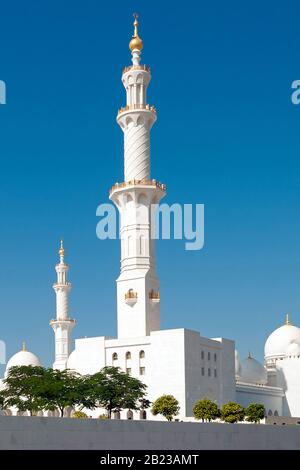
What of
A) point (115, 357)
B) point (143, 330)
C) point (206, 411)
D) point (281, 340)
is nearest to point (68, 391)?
point (206, 411)

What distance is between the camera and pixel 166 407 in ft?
173

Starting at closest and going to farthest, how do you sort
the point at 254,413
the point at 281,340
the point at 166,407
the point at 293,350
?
1. the point at 166,407
2. the point at 254,413
3. the point at 293,350
4. the point at 281,340

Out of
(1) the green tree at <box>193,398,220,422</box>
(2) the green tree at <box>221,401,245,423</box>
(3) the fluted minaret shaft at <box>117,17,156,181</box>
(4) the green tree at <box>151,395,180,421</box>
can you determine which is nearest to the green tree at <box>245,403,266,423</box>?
(1) the green tree at <box>193,398,220,422</box>

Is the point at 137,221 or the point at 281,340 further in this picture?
the point at 281,340

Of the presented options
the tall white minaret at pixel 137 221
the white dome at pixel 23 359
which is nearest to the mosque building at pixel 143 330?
the tall white minaret at pixel 137 221

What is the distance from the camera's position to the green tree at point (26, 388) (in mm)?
51594

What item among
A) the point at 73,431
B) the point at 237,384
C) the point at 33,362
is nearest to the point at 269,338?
the point at 237,384

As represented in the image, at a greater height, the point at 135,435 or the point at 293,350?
the point at 293,350

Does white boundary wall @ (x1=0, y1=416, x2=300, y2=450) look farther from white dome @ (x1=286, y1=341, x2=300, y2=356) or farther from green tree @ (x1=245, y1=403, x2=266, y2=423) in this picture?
white dome @ (x1=286, y1=341, x2=300, y2=356)

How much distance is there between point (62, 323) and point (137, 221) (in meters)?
22.8

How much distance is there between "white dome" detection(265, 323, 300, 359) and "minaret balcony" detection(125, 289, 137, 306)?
933 inches

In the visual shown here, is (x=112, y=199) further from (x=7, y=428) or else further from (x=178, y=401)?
(x=7, y=428)

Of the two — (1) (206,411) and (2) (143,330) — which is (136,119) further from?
(1) (206,411)

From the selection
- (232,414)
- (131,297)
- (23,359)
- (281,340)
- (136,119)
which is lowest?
(232,414)
